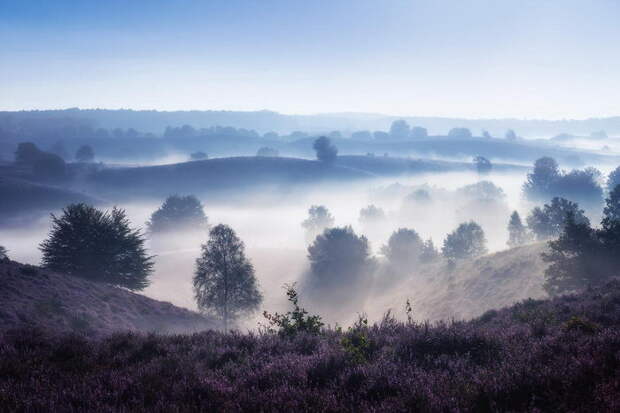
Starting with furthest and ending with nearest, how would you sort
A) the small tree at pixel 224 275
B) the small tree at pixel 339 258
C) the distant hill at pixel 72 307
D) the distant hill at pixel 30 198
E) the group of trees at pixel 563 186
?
1. the group of trees at pixel 563 186
2. the distant hill at pixel 30 198
3. the small tree at pixel 339 258
4. the small tree at pixel 224 275
5. the distant hill at pixel 72 307

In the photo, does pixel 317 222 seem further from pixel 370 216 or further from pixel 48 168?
pixel 48 168

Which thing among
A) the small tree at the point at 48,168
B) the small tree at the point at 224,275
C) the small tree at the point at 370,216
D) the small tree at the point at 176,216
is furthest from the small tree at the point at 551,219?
the small tree at the point at 48,168

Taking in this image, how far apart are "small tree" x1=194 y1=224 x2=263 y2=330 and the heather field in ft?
87.7

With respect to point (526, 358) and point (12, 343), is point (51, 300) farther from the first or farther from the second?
point (526, 358)

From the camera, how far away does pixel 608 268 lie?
30438mm

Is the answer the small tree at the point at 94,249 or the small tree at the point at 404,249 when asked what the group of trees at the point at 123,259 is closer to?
the small tree at the point at 94,249

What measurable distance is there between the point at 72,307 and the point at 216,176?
13598cm

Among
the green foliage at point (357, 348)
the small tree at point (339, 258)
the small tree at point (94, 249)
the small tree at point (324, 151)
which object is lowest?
the small tree at point (339, 258)

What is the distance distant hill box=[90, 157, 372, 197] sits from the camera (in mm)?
141500

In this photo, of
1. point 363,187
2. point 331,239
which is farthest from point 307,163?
point 331,239

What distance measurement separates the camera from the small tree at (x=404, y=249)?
229 feet

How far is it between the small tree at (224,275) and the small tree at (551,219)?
54.5 m

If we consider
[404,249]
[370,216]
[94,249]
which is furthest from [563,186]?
[94,249]

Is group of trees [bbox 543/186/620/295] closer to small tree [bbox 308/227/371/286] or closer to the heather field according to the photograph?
the heather field
